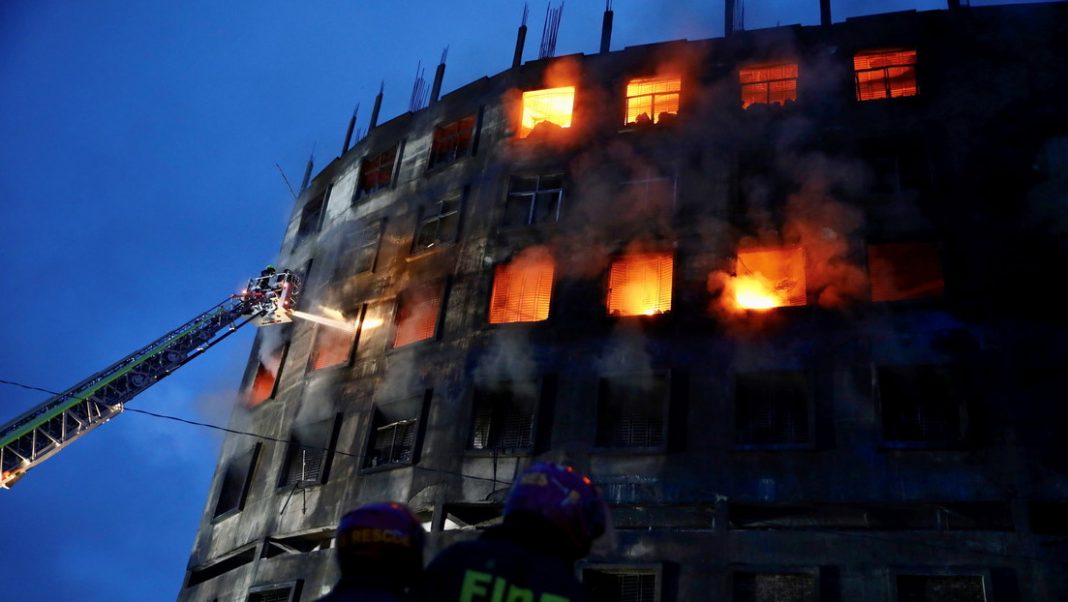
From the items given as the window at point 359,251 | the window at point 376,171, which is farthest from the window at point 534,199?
the window at point 376,171

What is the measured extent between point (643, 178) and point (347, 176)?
1210 cm

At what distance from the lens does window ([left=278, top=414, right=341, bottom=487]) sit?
76.3 ft

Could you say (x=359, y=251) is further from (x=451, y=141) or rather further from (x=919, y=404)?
(x=919, y=404)

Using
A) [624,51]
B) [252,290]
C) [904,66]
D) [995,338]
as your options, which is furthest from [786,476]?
[252,290]

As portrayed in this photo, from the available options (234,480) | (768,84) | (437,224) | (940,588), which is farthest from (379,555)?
(234,480)

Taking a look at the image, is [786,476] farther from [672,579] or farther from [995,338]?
[995,338]

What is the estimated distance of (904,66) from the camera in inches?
888

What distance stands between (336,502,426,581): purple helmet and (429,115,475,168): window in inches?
935

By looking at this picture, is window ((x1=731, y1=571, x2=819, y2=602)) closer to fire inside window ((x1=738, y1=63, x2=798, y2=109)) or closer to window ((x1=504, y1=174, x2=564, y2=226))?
window ((x1=504, y1=174, x2=564, y2=226))

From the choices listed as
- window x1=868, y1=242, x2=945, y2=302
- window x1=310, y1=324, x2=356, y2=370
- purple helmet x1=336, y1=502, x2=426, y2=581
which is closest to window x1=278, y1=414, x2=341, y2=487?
window x1=310, y1=324, x2=356, y2=370

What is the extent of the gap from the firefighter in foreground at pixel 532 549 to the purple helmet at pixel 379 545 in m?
0.12

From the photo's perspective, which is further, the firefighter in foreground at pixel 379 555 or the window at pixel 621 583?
the window at pixel 621 583

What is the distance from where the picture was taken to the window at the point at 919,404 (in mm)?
17703

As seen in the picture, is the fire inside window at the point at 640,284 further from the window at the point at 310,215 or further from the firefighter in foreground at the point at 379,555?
the firefighter in foreground at the point at 379,555
